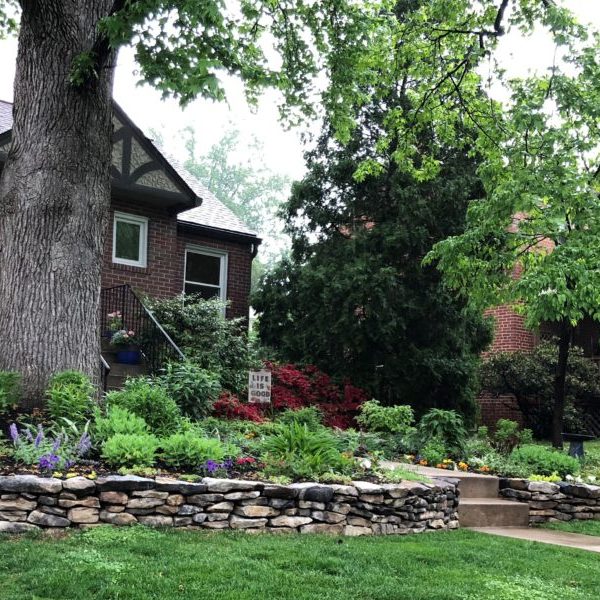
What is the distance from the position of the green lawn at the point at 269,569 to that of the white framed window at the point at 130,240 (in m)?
9.85

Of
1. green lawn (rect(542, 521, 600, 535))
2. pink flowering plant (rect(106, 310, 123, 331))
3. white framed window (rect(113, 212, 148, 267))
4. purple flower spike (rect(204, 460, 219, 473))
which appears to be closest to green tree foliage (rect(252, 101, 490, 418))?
white framed window (rect(113, 212, 148, 267))

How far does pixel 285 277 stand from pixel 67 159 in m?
6.90

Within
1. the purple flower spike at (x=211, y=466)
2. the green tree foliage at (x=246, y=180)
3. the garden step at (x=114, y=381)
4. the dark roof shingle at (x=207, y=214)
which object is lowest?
the purple flower spike at (x=211, y=466)

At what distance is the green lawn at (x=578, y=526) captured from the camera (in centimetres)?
766

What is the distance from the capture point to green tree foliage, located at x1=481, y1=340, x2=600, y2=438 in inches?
612

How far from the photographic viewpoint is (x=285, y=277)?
554 inches

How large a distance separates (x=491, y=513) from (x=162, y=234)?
31.2 ft

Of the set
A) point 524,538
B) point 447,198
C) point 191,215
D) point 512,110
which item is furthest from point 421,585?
point 191,215

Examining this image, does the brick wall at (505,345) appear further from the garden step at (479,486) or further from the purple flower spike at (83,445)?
the purple flower spike at (83,445)

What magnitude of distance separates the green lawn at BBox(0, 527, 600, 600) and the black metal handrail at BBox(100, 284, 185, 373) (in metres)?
6.31

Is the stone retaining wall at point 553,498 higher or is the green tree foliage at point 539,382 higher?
the green tree foliage at point 539,382

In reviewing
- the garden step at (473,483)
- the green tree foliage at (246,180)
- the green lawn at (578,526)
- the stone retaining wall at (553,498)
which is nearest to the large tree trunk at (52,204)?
the garden step at (473,483)

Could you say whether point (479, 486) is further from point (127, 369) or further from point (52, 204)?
point (127, 369)

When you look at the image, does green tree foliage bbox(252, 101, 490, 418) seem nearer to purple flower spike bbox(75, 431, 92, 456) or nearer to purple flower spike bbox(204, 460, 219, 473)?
purple flower spike bbox(204, 460, 219, 473)
